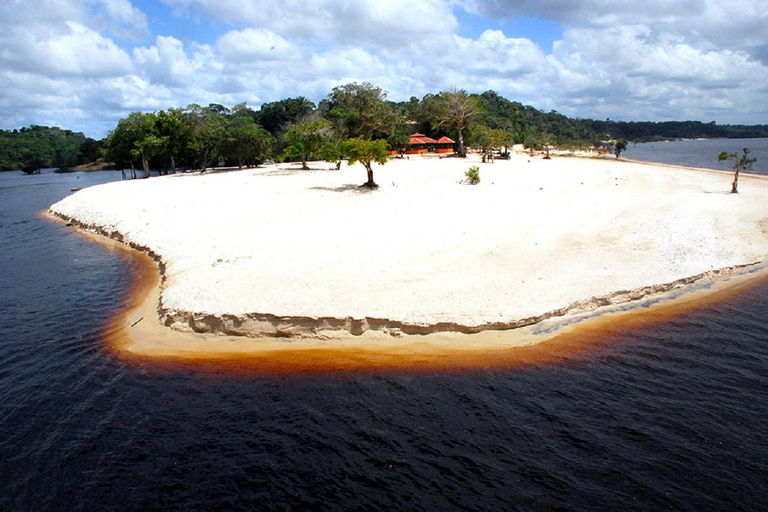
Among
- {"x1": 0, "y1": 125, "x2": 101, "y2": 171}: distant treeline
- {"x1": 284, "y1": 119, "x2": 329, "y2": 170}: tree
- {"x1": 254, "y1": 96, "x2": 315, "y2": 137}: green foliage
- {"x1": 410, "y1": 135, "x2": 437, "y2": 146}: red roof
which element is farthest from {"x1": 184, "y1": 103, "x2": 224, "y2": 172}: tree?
{"x1": 0, "y1": 125, "x2": 101, "y2": 171}: distant treeline

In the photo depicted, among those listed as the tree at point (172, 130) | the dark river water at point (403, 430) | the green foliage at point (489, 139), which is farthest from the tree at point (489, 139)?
the dark river water at point (403, 430)

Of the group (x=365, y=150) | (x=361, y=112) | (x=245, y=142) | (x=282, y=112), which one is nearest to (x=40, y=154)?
(x=282, y=112)

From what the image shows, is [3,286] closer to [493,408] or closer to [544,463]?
[493,408]

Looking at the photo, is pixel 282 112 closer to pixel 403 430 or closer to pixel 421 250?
pixel 421 250

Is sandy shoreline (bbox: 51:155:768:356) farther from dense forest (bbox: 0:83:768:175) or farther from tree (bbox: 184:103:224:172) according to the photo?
tree (bbox: 184:103:224:172)

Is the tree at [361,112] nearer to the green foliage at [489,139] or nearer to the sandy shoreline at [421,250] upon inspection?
the green foliage at [489,139]
